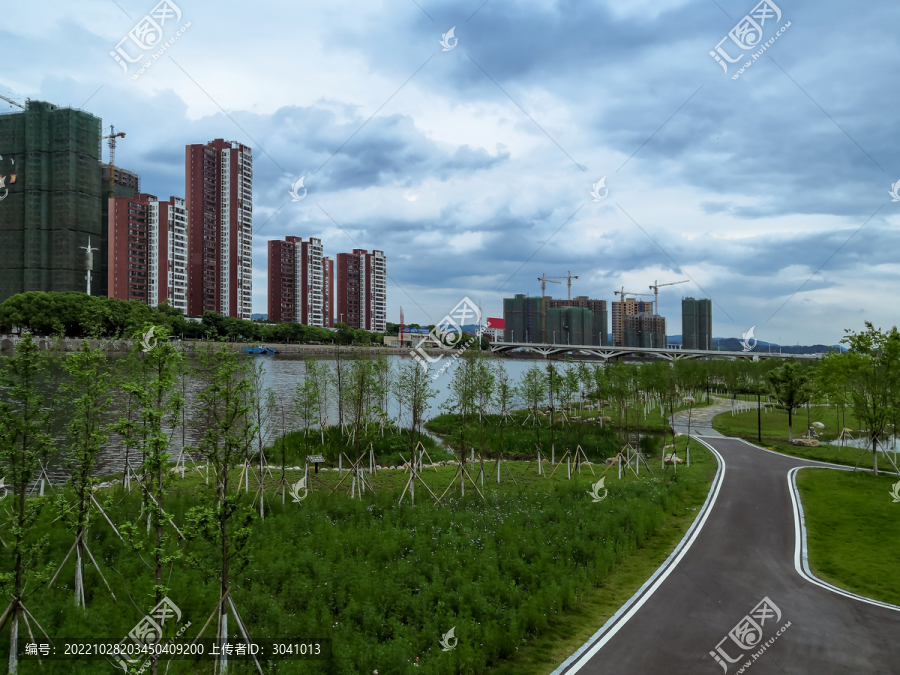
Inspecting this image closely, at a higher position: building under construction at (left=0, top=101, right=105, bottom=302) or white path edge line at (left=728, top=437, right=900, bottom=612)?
building under construction at (left=0, top=101, right=105, bottom=302)

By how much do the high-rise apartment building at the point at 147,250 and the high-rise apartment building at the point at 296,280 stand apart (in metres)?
40.9

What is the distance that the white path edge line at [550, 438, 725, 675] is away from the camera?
10.2 metres

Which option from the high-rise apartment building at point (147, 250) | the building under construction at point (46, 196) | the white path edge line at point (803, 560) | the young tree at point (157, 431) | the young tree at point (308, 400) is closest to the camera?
the young tree at point (157, 431)

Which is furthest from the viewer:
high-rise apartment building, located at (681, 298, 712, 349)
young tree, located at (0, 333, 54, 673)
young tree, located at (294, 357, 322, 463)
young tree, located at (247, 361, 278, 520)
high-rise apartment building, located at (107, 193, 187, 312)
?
high-rise apartment building, located at (681, 298, 712, 349)

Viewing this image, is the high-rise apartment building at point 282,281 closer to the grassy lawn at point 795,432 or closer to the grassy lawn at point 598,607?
the grassy lawn at point 795,432

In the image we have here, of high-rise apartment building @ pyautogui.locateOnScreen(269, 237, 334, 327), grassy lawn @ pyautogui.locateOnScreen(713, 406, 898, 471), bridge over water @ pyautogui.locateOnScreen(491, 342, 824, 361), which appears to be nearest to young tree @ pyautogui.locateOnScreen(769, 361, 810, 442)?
grassy lawn @ pyautogui.locateOnScreen(713, 406, 898, 471)

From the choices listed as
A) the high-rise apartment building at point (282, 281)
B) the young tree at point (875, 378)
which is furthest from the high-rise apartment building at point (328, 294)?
the young tree at point (875, 378)

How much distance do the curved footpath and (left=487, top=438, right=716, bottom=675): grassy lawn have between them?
26cm

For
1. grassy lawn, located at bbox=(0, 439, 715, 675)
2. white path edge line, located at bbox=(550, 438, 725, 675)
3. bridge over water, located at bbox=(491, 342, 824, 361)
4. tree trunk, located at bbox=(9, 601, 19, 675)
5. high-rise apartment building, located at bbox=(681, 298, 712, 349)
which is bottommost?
white path edge line, located at bbox=(550, 438, 725, 675)

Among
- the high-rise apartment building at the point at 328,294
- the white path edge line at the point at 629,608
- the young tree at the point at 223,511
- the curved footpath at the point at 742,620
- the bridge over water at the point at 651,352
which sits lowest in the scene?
the white path edge line at the point at 629,608

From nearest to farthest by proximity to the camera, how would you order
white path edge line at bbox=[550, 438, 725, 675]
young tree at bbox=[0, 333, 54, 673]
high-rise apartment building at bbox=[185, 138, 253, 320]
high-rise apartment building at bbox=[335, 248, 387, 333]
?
young tree at bbox=[0, 333, 54, 673]
white path edge line at bbox=[550, 438, 725, 675]
high-rise apartment building at bbox=[185, 138, 253, 320]
high-rise apartment building at bbox=[335, 248, 387, 333]

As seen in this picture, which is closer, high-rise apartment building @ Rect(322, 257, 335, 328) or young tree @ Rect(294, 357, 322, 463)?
young tree @ Rect(294, 357, 322, 463)

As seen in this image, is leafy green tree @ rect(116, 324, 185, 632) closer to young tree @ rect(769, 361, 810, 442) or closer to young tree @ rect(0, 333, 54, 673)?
young tree @ rect(0, 333, 54, 673)

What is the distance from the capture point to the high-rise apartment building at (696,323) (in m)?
124
